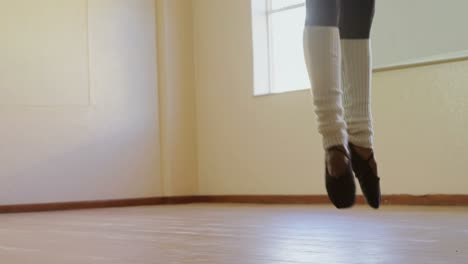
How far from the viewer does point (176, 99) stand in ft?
19.6

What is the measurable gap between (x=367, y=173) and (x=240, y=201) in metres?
3.95

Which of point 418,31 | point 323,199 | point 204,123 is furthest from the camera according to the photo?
point 204,123

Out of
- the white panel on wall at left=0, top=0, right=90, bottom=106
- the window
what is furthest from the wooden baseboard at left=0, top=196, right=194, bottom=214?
the window

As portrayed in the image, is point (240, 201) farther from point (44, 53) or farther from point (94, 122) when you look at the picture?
point (44, 53)

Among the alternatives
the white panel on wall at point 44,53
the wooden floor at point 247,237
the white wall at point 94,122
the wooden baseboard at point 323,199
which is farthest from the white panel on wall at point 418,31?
the white panel on wall at point 44,53

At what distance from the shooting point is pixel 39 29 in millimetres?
5391

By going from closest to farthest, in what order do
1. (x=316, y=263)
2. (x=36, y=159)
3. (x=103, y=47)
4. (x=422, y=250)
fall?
(x=316, y=263), (x=422, y=250), (x=36, y=159), (x=103, y=47)

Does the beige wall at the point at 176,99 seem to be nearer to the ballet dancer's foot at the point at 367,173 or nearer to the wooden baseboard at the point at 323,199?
the wooden baseboard at the point at 323,199

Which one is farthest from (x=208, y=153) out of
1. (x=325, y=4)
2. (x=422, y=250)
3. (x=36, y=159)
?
(x=325, y=4)

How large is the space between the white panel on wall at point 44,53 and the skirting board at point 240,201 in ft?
2.38

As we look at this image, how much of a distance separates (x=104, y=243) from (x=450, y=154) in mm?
2392

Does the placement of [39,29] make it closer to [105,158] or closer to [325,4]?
[105,158]

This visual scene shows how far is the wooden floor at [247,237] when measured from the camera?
6.72 feet

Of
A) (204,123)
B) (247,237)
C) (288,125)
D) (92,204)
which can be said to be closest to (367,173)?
(247,237)
